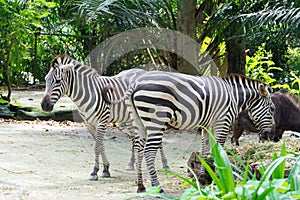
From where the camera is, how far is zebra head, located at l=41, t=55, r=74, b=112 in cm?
708

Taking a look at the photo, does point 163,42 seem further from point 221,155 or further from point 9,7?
point 221,155

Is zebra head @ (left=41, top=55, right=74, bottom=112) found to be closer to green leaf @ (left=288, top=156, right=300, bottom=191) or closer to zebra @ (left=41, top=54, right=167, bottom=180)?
zebra @ (left=41, top=54, right=167, bottom=180)

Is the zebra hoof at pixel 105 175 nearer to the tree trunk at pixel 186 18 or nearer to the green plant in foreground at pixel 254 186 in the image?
the green plant in foreground at pixel 254 186

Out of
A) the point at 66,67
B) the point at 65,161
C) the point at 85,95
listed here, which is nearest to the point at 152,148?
the point at 85,95

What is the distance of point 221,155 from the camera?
9.97ft

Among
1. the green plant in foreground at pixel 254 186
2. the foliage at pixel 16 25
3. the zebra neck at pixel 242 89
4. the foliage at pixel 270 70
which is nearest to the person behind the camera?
the green plant in foreground at pixel 254 186

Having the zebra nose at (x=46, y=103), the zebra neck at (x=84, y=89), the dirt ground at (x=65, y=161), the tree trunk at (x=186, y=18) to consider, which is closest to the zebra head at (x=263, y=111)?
the dirt ground at (x=65, y=161)

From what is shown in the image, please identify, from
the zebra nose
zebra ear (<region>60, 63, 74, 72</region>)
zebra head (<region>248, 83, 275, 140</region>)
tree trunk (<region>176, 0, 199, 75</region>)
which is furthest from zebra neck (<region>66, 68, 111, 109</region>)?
tree trunk (<region>176, 0, 199, 75</region>)

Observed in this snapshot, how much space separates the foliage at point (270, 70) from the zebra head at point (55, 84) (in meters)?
6.39

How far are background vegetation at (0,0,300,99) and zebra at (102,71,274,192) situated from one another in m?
1.78

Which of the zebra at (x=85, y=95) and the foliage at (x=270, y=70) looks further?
the foliage at (x=270, y=70)

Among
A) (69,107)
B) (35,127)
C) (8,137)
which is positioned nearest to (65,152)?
(8,137)

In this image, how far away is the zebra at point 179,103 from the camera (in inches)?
231

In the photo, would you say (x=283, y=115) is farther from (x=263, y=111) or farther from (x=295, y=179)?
(x=295, y=179)
